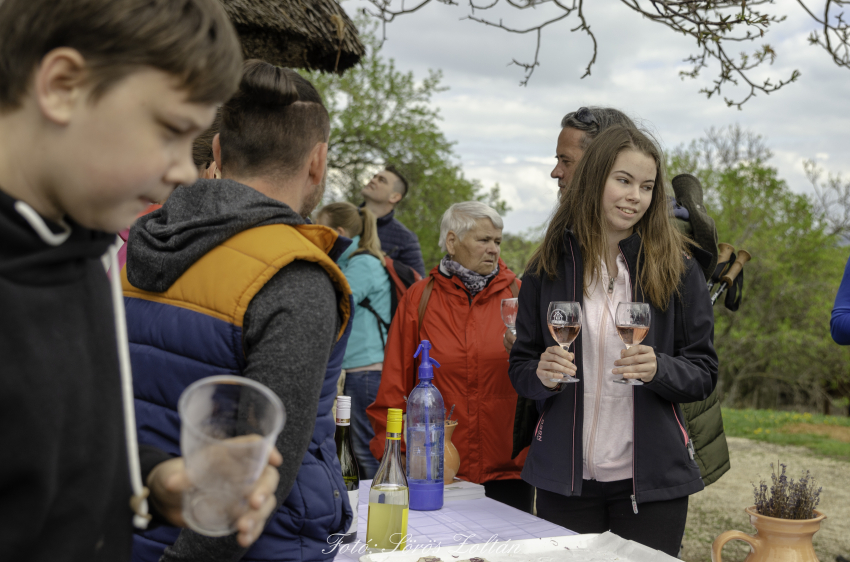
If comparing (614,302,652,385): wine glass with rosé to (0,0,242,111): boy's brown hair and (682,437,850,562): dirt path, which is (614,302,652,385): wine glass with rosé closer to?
(0,0,242,111): boy's brown hair

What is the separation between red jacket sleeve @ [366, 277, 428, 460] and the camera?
3.12 metres

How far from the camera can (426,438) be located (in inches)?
96.2

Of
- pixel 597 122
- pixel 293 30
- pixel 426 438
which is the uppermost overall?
pixel 293 30

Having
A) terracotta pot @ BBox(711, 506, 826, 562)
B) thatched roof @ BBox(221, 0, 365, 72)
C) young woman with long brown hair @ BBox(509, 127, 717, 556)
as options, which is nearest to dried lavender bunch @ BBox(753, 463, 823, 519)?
terracotta pot @ BBox(711, 506, 826, 562)

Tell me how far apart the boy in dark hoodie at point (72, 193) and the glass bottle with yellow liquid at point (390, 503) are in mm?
1198

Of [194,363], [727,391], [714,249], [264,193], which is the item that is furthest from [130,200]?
[727,391]

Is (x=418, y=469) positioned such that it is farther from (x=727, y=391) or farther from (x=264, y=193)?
(x=727, y=391)

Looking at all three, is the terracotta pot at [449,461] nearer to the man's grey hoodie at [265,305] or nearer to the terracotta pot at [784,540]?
the terracotta pot at [784,540]

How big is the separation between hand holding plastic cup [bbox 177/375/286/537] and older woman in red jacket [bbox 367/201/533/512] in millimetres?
2134

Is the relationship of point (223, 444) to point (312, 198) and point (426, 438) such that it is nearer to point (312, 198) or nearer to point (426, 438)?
point (312, 198)

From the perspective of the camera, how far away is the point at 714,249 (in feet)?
9.81

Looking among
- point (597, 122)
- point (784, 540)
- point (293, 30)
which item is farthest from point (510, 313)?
point (293, 30)

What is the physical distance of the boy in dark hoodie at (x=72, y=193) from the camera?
2.51 ft

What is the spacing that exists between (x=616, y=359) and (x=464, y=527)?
0.80 metres
